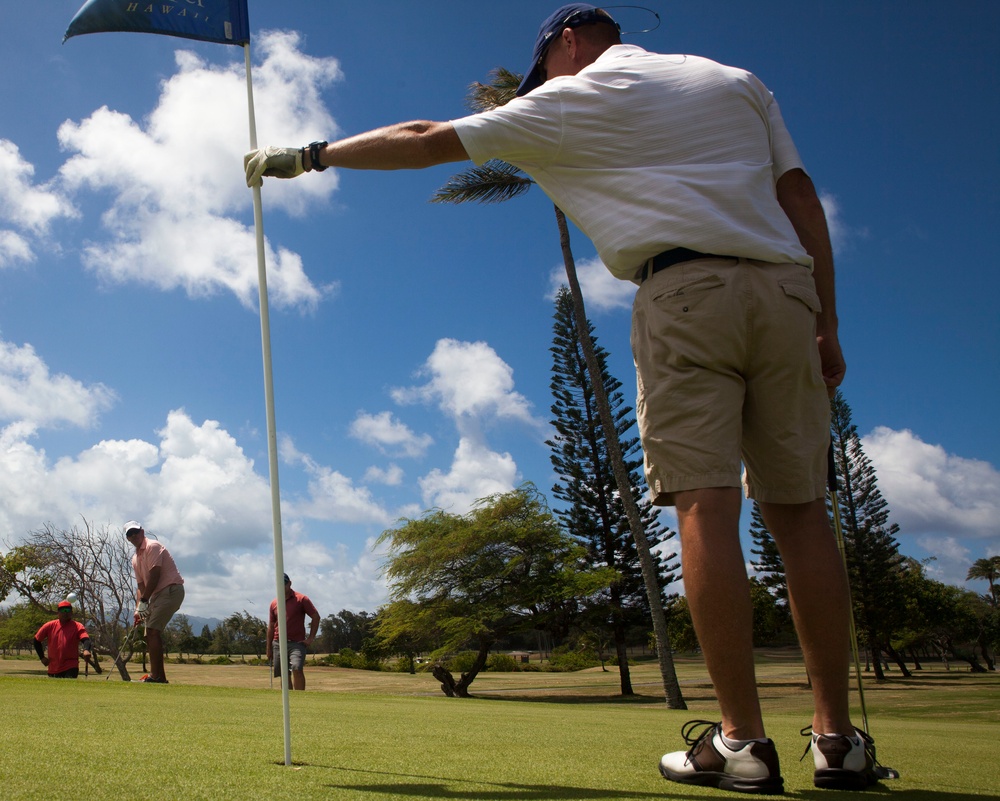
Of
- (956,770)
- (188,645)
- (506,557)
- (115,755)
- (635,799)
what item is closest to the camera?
(635,799)

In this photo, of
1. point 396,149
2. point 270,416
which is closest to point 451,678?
point 270,416

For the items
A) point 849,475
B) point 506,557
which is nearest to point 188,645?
point 506,557

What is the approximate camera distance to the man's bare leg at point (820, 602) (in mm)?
1760

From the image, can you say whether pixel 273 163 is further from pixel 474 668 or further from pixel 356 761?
pixel 474 668

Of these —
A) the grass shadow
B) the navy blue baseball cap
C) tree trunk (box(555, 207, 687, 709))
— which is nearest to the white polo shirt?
the navy blue baseball cap

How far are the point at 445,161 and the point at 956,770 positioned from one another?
2021 millimetres

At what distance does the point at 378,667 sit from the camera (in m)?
45.6

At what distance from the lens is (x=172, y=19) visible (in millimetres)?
2867

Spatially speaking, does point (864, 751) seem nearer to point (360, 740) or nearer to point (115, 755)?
point (360, 740)

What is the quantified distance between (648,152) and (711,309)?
429mm

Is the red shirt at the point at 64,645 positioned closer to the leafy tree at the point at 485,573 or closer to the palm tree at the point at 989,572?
the leafy tree at the point at 485,573

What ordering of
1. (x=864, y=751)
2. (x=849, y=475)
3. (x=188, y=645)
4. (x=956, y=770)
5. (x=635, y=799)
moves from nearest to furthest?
(x=635, y=799) → (x=864, y=751) → (x=956, y=770) → (x=849, y=475) → (x=188, y=645)

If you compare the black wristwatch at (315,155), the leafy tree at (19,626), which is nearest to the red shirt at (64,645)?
the black wristwatch at (315,155)

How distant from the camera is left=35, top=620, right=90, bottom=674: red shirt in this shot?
1187 cm
